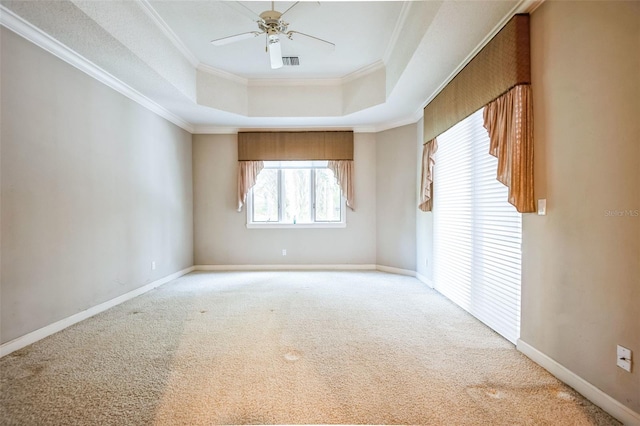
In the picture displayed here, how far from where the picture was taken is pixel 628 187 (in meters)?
1.54

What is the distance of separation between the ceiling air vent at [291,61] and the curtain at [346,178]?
1895 mm

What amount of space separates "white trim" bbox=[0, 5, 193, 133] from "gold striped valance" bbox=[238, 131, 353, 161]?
158 centimetres

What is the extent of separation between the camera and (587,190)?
1770 millimetres

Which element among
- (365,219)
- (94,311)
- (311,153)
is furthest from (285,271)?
(94,311)

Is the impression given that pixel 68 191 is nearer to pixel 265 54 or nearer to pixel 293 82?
pixel 265 54

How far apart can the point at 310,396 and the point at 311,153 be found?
172 inches

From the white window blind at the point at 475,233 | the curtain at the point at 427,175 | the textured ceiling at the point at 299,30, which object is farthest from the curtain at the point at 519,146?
the curtain at the point at 427,175

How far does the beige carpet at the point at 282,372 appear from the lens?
1635 mm

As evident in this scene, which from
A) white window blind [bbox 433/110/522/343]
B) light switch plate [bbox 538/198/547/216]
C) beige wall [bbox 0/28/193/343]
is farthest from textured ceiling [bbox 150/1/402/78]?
light switch plate [bbox 538/198/547/216]

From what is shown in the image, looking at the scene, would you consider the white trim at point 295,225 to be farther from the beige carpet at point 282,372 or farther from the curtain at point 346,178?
the beige carpet at point 282,372

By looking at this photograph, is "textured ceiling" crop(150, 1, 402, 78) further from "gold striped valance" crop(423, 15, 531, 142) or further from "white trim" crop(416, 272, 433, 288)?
"white trim" crop(416, 272, 433, 288)

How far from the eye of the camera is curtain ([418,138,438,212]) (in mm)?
4105

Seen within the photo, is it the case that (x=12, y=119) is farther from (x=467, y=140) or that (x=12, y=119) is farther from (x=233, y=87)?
(x=467, y=140)

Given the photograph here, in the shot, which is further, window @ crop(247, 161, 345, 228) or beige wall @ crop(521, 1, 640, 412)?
window @ crop(247, 161, 345, 228)
